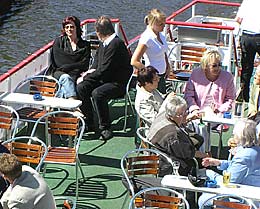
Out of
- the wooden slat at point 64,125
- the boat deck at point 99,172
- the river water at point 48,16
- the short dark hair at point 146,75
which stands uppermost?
the short dark hair at point 146,75

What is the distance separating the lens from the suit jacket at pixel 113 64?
8195 millimetres

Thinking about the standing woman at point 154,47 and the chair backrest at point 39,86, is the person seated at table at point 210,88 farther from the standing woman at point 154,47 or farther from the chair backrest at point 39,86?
the chair backrest at point 39,86

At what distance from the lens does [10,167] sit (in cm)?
516

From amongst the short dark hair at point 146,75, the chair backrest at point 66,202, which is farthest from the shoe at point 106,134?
the chair backrest at point 66,202

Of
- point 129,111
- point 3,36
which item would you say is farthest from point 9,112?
point 3,36

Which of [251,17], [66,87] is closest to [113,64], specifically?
[66,87]

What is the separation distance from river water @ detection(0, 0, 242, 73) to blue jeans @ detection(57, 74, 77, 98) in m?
10.4

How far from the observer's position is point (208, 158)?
20.6 feet

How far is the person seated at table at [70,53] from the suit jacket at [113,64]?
0.80 feet

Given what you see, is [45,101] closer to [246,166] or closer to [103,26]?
[103,26]

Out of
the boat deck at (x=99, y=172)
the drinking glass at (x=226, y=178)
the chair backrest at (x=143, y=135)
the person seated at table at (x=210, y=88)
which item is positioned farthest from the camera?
the person seated at table at (x=210, y=88)

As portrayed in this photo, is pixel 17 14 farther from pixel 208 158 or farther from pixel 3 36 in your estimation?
pixel 208 158

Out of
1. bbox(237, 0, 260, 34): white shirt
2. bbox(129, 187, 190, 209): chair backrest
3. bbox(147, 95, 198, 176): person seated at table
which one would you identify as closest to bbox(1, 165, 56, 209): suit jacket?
bbox(129, 187, 190, 209): chair backrest

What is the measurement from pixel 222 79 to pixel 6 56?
1262cm
